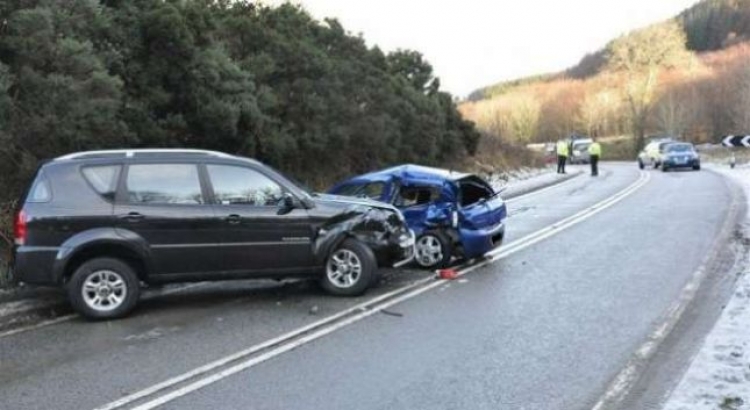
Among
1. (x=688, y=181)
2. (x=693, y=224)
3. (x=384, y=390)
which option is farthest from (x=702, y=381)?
(x=688, y=181)

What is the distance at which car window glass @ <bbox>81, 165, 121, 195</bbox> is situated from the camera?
873 centimetres

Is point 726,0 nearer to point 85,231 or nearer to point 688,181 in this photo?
point 688,181

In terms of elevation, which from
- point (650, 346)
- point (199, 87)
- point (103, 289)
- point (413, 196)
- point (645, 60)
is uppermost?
point (645, 60)

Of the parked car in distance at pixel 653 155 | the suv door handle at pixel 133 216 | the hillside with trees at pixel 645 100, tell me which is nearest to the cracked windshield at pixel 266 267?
the suv door handle at pixel 133 216

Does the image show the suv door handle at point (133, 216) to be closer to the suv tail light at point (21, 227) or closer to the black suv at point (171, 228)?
the black suv at point (171, 228)

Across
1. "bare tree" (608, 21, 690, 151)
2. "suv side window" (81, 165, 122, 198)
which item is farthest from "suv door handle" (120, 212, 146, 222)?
"bare tree" (608, 21, 690, 151)

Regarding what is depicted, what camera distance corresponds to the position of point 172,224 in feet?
28.9

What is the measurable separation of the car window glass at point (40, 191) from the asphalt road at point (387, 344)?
1388mm

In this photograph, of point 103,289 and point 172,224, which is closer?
point 103,289

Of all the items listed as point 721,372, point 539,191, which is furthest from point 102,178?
point 539,191

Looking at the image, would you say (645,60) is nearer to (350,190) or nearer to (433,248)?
(350,190)

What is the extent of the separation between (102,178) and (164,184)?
0.67 m

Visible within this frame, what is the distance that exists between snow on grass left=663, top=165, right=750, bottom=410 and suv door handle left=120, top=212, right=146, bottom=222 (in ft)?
19.1

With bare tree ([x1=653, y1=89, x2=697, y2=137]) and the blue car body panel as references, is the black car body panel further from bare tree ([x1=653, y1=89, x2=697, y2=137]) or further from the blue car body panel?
bare tree ([x1=653, y1=89, x2=697, y2=137])
